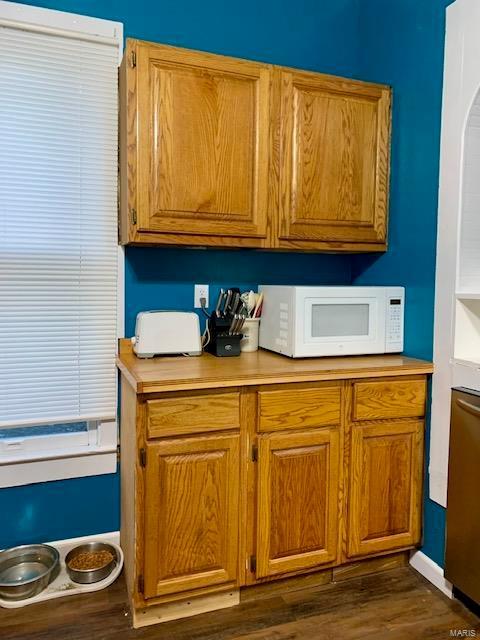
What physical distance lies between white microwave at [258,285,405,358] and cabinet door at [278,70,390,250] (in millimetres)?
279

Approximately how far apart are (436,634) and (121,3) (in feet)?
9.29

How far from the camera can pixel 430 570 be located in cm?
203

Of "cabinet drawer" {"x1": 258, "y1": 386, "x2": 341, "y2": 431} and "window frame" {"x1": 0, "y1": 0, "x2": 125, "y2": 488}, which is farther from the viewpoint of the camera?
"window frame" {"x1": 0, "y1": 0, "x2": 125, "y2": 488}

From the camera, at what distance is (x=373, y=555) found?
2.01 m

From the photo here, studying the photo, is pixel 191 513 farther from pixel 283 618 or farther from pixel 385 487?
Answer: pixel 385 487

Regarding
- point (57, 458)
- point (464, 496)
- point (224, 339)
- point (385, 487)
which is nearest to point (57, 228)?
point (224, 339)

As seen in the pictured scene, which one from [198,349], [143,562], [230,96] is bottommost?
[143,562]

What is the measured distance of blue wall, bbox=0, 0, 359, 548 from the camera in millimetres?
2115

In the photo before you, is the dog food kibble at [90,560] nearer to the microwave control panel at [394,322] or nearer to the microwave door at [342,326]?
the microwave door at [342,326]

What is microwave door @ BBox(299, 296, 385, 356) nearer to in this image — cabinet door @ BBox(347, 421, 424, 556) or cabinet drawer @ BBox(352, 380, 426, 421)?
cabinet drawer @ BBox(352, 380, 426, 421)

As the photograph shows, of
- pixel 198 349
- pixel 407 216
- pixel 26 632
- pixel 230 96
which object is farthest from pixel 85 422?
pixel 407 216

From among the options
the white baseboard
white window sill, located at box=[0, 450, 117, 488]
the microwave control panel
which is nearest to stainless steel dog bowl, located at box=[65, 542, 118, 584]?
white window sill, located at box=[0, 450, 117, 488]

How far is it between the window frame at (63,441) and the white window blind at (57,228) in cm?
3

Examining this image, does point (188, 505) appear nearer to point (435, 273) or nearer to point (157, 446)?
point (157, 446)
